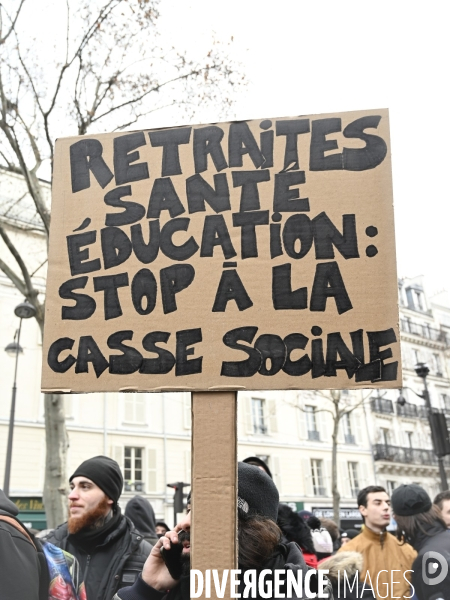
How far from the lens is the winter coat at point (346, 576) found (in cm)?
331

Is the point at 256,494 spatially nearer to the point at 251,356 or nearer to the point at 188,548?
the point at 188,548

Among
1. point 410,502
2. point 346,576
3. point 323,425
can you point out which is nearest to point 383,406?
point 323,425

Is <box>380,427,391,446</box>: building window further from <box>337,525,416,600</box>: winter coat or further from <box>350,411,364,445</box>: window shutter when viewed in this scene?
<box>337,525,416,600</box>: winter coat

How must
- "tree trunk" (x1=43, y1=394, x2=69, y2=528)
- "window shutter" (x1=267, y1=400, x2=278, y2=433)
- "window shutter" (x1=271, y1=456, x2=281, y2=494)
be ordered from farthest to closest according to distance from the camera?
1. "window shutter" (x1=267, y1=400, x2=278, y2=433)
2. "window shutter" (x1=271, y1=456, x2=281, y2=494)
3. "tree trunk" (x1=43, y1=394, x2=69, y2=528)

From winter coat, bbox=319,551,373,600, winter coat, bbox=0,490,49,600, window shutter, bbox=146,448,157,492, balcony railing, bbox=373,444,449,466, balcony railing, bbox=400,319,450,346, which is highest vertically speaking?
balcony railing, bbox=400,319,450,346

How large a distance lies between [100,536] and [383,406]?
33535mm

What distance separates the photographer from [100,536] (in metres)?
3.46

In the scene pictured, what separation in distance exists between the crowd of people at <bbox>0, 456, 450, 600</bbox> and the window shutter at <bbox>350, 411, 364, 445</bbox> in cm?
2815

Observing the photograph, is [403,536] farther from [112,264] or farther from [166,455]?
[166,455]

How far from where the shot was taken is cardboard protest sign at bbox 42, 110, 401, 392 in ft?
7.44

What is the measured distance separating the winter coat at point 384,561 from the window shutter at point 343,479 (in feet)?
90.3

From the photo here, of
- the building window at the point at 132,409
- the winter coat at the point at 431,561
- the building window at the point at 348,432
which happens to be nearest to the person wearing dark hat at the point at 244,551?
the winter coat at the point at 431,561

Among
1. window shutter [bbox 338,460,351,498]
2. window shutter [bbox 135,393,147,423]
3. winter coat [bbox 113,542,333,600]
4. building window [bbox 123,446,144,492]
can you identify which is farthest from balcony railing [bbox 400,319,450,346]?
winter coat [bbox 113,542,333,600]

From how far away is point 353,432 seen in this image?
33000 millimetres
